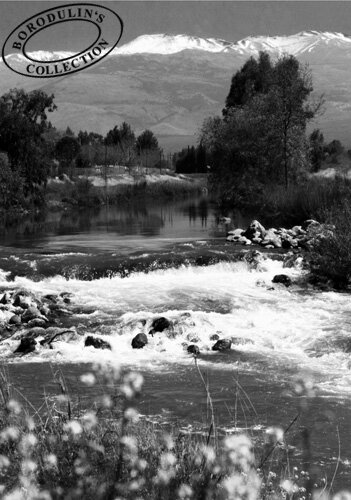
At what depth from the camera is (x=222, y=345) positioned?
12258 mm

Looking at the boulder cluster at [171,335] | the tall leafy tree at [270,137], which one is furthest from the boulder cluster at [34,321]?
the tall leafy tree at [270,137]

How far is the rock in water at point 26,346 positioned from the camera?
1209 centimetres

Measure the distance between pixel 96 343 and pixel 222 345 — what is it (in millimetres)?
2381

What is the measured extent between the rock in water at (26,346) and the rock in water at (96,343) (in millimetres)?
997

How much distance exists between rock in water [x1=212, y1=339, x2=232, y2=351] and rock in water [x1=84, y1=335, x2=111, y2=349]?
6.57ft

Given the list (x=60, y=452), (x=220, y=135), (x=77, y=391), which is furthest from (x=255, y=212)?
(x=60, y=452)

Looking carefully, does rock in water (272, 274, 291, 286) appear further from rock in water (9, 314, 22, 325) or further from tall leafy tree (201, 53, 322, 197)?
tall leafy tree (201, 53, 322, 197)

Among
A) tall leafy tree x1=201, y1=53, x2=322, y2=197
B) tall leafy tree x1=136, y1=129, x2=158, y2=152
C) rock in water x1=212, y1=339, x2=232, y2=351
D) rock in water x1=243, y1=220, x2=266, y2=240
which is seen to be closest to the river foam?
rock in water x1=212, y1=339, x2=232, y2=351

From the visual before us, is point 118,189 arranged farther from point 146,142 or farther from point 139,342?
point 139,342

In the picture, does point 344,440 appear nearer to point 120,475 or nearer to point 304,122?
point 120,475

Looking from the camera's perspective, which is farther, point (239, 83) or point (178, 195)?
point (178, 195)

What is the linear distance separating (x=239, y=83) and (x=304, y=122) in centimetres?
2057

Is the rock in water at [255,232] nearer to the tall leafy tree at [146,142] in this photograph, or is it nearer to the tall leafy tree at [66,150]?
the tall leafy tree at [66,150]

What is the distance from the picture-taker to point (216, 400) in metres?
9.15
